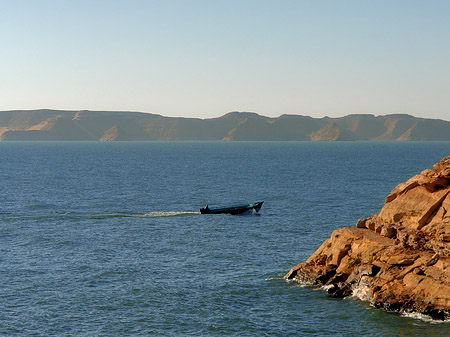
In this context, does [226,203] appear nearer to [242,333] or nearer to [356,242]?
[356,242]

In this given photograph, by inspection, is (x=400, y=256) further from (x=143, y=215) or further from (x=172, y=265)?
(x=143, y=215)

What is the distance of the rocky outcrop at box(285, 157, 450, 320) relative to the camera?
140 ft

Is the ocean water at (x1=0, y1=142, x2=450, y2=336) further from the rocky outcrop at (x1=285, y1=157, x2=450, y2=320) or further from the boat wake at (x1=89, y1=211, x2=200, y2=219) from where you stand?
the rocky outcrop at (x1=285, y1=157, x2=450, y2=320)

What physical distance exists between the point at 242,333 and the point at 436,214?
18.8 m

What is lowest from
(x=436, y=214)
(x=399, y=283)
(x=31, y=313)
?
(x=31, y=313)

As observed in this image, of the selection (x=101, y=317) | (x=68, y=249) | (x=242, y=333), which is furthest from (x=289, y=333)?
(x=68, y=249)

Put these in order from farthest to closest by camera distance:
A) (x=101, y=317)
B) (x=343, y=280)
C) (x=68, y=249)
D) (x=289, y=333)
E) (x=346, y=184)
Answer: (x=346, y=184)
(x=68, y=249)
(x=343, y=280)
(x=101, y=317)
(x=289, y=333)

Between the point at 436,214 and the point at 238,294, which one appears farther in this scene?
the point at 238,294

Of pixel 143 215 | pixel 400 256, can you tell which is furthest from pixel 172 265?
pixel 143 215

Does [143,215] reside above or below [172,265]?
above

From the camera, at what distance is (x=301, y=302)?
4769 cm

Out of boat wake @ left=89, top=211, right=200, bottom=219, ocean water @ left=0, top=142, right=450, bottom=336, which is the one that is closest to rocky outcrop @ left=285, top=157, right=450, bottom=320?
ocean water @ left=0, top=142, right=450, bottom=336

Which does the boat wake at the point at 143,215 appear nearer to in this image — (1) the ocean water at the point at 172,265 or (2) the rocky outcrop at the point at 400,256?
(1) the ocean water at the point at 172,265

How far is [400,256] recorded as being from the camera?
4588cm
